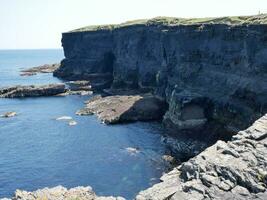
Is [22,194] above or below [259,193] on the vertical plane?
below

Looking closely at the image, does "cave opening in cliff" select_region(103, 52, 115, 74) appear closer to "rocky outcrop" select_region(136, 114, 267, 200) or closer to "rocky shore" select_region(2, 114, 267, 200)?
"rocky shore" select_region(2, 114, 267, 200)

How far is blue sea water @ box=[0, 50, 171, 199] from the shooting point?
65.1 m

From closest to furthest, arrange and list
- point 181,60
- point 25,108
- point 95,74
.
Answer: point 181,60, point 25,108, point 95,74

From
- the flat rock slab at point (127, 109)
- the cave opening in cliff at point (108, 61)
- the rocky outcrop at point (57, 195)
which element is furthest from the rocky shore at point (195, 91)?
the flat rock slab at point (127, 109)

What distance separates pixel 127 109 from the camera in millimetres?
107500

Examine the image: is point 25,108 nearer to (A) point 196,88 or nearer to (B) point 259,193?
(A) point 196,88

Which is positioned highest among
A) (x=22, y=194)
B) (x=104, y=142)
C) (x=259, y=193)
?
(x=259, y=193)

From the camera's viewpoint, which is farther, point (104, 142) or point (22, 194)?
point (104, 142)

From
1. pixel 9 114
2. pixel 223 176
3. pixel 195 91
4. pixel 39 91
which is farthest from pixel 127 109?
pixel 223 176

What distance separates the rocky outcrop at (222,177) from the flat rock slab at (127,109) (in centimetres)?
6354

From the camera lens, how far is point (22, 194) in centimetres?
4944

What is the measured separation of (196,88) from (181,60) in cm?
1230

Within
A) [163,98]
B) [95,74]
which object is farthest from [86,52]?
[163,98]

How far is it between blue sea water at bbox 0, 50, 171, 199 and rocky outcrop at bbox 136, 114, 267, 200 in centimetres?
2192
